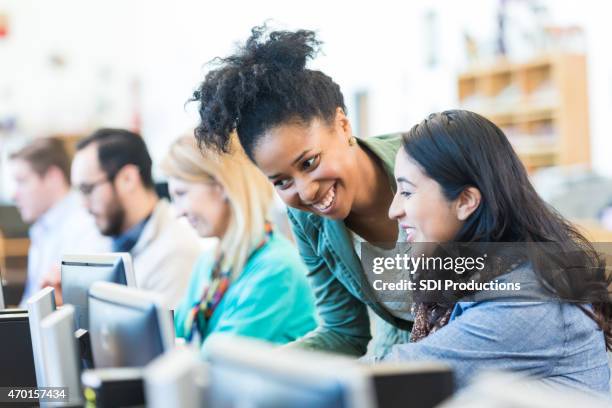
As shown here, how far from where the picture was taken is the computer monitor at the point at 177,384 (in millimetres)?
737

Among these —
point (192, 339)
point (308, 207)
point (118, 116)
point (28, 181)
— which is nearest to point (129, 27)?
point (118, 116)

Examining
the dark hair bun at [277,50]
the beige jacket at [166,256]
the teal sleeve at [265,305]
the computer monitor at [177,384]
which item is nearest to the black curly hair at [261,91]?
the dark hair bun at [277,50]

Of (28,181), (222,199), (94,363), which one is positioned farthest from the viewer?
(28,181)

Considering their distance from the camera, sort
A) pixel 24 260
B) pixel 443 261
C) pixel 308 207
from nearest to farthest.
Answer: pixel 443 261, pixel 308 207, pixel 24 260

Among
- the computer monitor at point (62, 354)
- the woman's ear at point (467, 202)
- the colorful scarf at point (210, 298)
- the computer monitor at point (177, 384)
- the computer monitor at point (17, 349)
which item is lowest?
the colorful scarf at point (210, 298)

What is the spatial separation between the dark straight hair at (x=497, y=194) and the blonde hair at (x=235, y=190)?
3.38ft

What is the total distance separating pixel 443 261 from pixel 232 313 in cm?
99

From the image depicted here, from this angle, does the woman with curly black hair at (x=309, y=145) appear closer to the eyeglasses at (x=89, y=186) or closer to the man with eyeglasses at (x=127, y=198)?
the man with eyeglasses at (x=127, y=198)

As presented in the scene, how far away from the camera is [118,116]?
317 inches

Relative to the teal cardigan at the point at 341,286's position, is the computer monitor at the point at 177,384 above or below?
above

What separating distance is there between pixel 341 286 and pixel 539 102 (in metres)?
5.02

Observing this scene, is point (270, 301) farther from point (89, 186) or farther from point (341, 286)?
point (89, 186)

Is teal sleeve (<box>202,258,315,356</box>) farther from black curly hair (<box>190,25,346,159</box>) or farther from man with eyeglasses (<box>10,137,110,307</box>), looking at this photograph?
man with eyeglasses (<box>10,137,110,307</box>)

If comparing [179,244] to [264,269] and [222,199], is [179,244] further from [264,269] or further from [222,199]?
[264,269]
